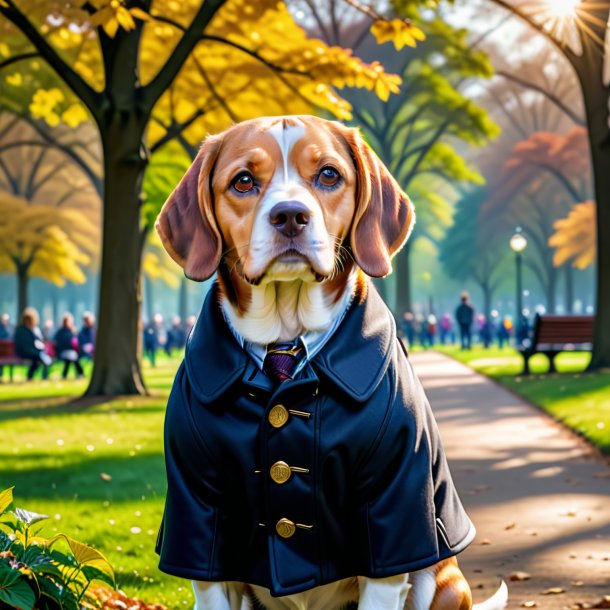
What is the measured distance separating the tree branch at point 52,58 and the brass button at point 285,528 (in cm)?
1081

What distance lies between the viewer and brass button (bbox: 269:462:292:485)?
10.9ft

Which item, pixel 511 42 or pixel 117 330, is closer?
pixel 117 330

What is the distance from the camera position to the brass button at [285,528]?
3354 millimetres

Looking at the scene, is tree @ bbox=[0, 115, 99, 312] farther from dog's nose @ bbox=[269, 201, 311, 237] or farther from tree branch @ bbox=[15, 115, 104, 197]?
dog's nose @ bbox=[269, 201, 311, 237]

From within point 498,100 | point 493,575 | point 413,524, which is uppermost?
point 498,100

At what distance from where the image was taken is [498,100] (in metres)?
48.2

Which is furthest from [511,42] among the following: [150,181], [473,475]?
[473,475]

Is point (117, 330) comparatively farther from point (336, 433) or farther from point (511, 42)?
point (511, 42)

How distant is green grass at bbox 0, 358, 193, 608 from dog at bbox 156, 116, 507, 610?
1932 mm

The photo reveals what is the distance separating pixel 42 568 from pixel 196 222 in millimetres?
1456

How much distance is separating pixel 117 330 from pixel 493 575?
996cm

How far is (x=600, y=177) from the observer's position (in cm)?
1855

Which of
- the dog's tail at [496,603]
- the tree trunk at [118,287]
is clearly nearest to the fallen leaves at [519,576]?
the dog's tail at [496,603]

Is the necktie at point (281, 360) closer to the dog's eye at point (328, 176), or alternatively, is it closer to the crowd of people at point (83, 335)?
the dog's eye at point (328, 176)
